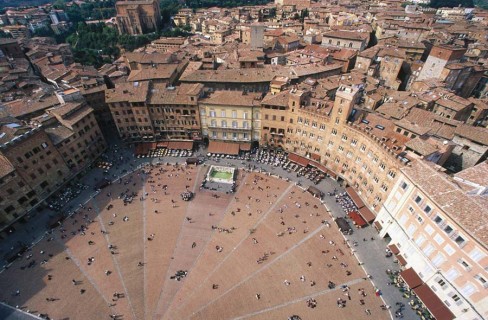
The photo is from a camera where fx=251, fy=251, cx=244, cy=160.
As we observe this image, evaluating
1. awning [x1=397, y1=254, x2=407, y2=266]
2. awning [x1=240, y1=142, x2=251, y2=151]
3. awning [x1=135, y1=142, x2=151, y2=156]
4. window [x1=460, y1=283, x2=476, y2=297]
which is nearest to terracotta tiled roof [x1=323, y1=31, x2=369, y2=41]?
awning [x1=240, y1=142, x2=251, y2=151]

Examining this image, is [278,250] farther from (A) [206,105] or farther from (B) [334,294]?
(A) [206,105]

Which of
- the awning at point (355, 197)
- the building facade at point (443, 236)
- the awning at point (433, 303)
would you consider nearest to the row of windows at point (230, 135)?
the awning at point (355, 197)

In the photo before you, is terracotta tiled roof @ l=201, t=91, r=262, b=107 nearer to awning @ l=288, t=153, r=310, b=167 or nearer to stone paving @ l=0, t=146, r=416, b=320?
awning @ l=288, t=153, r=310, b=167

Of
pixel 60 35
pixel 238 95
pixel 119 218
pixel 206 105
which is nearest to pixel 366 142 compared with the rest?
pixel 238 95

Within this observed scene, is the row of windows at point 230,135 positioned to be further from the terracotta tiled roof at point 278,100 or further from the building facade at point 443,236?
the building facade at point 443,236

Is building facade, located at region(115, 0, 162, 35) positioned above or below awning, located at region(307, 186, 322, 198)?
above

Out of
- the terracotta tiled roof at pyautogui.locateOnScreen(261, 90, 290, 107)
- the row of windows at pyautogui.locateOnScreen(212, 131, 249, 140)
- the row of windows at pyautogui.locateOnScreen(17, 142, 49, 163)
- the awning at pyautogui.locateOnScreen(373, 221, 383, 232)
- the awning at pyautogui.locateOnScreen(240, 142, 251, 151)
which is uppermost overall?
the terracotta tiled roof at pyautogui.locateOnScreen(261, 90, 290, 107)

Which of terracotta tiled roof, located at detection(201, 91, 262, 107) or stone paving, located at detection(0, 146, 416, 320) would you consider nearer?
stone paving, located at detection(0, 146, 416, 320)
